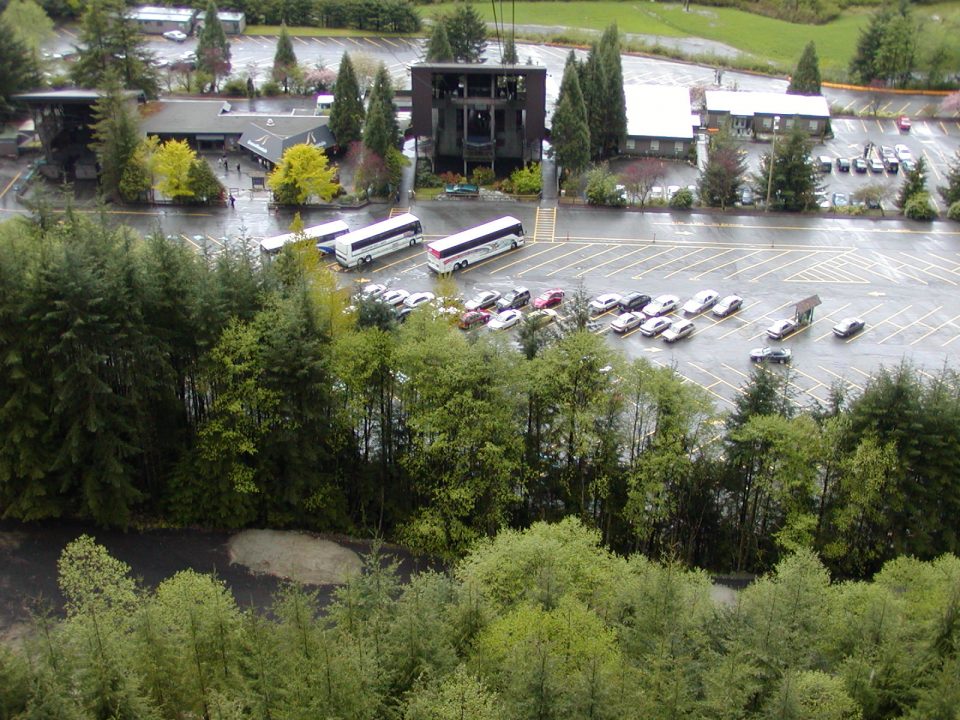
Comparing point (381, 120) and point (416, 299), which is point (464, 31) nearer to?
point (381, 120)

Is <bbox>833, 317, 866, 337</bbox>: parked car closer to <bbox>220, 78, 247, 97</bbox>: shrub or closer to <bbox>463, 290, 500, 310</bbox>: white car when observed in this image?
<bbox>463, 290, 500, 310</bbox>: white car

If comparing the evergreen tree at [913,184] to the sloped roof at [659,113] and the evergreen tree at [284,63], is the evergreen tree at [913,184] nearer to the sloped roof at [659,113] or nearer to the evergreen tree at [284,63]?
the sloped roof at [659,113]

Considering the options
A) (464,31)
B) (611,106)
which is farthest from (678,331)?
(464,31)

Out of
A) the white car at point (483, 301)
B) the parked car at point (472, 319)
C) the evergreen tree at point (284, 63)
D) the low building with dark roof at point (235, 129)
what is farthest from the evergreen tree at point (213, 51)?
the parked car at point (472, 319)

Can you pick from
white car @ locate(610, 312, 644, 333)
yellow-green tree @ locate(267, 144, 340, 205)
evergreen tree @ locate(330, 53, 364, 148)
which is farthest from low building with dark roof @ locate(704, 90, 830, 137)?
yellow-green tree @ locate(267, 144, 340, 205)

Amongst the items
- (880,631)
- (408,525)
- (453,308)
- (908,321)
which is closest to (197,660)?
(408,525)

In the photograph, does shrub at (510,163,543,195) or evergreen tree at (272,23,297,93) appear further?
evergreen tree at (272,23,297,93)
